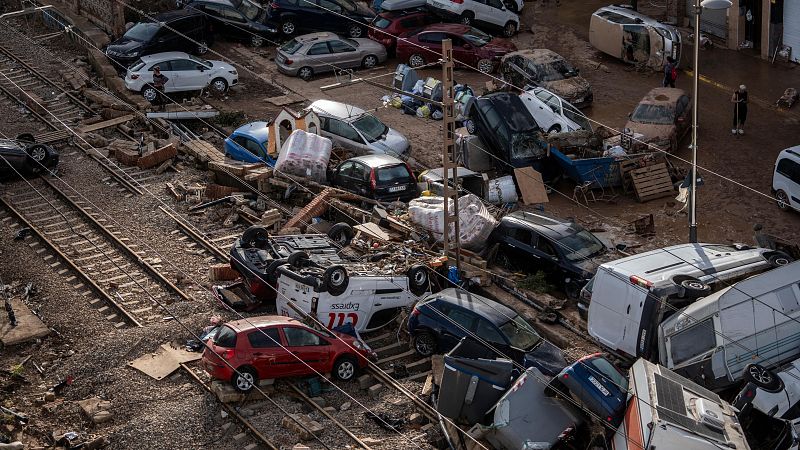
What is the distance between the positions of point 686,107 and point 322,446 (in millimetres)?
15840

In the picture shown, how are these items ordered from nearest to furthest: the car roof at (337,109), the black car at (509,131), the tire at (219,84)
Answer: the black car at (509,131)
the car roof at (337,109)
the tire at (219,84)

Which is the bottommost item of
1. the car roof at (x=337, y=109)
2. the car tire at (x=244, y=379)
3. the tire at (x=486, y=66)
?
the tire at (x=486, y=66)

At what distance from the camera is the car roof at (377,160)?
96.5 ft

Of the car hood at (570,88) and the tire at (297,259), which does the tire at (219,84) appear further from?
the tire at (297,259)

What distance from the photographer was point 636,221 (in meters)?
28.3

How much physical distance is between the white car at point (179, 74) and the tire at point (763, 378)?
1992 centimetres

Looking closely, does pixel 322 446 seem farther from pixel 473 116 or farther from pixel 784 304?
pixel 473 116

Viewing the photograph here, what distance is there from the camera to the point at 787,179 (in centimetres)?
2864

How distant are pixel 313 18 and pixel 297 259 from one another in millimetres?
16964

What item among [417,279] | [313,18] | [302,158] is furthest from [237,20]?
[417,279]

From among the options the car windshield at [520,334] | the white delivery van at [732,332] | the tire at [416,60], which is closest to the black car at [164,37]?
the tire at [416,60]

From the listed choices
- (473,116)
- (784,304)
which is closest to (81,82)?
(473,116)

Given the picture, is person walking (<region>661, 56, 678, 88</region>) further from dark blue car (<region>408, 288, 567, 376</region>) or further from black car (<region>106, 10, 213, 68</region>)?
black car (<region>106, 10, 213, 68</region>)

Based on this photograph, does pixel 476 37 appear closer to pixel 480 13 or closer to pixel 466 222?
pixel 480 13
